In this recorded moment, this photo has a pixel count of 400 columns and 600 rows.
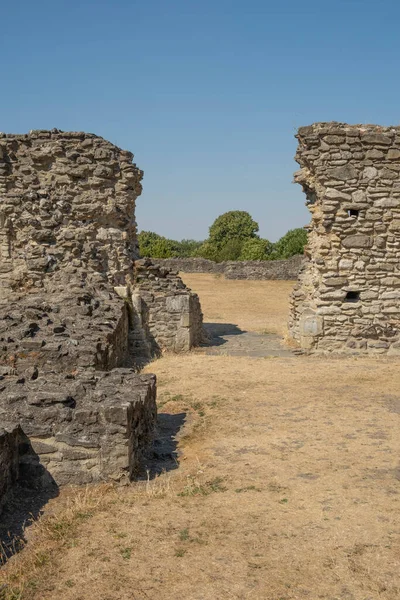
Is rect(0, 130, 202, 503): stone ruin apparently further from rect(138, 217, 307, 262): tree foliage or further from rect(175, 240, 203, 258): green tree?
rect(175, 240, 203, 258): green tree

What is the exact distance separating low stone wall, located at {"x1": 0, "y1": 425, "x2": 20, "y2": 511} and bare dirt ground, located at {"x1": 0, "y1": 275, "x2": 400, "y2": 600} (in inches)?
18.1

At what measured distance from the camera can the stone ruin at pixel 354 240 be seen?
40.9ft

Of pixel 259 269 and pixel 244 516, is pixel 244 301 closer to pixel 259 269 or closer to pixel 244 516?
pixel 259 269

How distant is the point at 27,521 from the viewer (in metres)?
4.95

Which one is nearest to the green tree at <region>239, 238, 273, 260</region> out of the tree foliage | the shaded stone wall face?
the tree foliage

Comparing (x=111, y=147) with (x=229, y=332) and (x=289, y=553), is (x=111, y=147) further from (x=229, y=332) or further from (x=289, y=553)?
(x=289, y=553)

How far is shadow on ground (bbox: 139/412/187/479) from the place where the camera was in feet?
20.6

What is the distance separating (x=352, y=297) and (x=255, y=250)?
128ft

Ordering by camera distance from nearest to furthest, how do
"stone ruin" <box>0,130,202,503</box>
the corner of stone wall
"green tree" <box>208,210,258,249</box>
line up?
"stone ruin" <box>0,130,202,503</box> < the corner of stone wall < "green tree" <box>208,210,258,249</box>

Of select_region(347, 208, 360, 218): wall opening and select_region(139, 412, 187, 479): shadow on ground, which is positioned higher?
select_region(347, 208, 360, 218): wall opening

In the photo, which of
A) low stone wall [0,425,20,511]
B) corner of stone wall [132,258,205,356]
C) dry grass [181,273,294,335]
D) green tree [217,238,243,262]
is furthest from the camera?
green tree [217,238,243,262]

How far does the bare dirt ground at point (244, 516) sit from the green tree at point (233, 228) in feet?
199

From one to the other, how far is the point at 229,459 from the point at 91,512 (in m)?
1.91

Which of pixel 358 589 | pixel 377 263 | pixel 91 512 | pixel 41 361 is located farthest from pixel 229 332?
pixel 358 589
